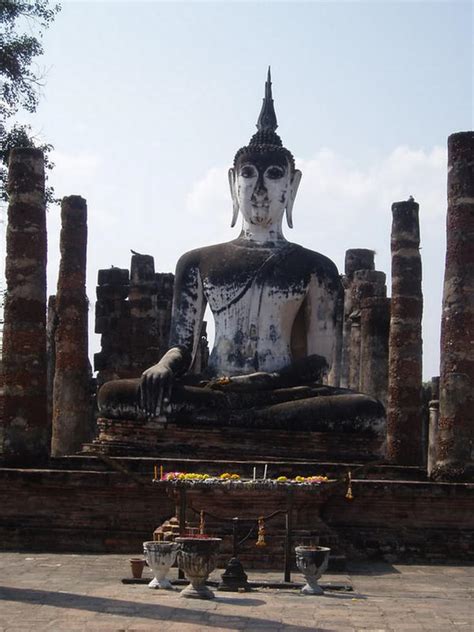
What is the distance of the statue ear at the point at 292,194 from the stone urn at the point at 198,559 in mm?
7619

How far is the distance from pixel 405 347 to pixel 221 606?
397 inches

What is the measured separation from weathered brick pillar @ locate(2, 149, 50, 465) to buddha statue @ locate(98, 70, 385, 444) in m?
0.78

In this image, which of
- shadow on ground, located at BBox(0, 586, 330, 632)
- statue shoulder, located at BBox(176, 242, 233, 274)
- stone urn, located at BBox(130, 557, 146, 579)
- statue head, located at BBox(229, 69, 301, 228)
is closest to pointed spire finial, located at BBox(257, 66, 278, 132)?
statue head, located at BBox(229, 69, 301, 228)

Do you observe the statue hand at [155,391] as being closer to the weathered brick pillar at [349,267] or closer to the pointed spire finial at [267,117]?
the pointed spire finial at [267,117]

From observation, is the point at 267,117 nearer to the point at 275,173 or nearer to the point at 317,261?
the point at 275,173

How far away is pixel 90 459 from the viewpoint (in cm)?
1205

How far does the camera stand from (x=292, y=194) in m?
15.0

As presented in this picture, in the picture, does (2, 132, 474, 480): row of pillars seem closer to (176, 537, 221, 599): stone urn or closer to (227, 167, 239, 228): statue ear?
(227, 167, 239, 228): statue ear

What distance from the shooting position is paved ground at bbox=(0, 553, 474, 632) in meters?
6.72

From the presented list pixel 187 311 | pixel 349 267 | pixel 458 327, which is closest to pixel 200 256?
pixel 187 311

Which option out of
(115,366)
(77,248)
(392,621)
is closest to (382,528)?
(392,621)

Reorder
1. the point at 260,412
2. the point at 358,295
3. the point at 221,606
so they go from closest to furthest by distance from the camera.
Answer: the point at 221,606 < the point at 260,412 < the point at 358,295

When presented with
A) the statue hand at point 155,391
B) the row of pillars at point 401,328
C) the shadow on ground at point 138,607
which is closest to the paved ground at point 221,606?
the shadow on ground at point 138,607

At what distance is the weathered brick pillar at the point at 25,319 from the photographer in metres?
12.9
